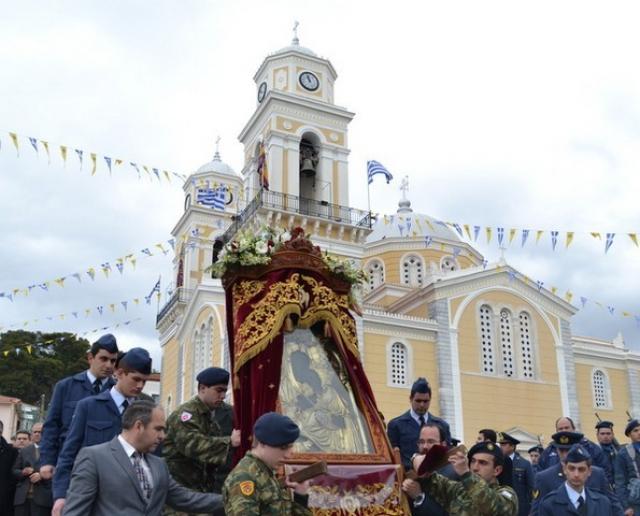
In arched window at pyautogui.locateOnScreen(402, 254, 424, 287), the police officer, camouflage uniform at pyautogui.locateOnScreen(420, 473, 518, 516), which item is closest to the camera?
camouflage uniform at pyautogui.locateOnScreen(420, 473, 518, 516)

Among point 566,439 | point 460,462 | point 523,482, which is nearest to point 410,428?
point 566,439

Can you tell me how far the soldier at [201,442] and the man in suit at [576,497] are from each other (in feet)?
8.66

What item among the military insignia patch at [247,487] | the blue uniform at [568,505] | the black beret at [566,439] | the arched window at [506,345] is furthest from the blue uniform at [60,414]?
the arched window at [506,345]

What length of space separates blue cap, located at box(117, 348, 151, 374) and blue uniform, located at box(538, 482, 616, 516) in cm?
338

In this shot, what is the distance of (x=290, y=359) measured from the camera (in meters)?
6.07

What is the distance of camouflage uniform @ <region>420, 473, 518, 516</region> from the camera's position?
4.77 m

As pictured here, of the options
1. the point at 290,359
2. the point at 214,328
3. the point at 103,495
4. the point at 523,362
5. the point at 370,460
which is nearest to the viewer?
the point at 103,495

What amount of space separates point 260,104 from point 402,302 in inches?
377

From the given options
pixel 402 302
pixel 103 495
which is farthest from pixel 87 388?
pixel 402 302

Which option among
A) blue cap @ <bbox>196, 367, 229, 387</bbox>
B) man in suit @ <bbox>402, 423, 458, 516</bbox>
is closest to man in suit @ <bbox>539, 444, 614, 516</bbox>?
man in suit @ <bbox>402, 423, 458, 516</bbox>

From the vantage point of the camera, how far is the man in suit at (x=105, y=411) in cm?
509

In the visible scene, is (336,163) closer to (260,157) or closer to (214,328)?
(260,157)

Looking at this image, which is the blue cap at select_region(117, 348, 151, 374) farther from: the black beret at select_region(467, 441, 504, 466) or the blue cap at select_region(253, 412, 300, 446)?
the black beret at select_region(467, 441, 504, 466)

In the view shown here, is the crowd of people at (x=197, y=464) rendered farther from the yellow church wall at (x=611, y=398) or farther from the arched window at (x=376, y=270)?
the arched window at (x=376, y=270)
